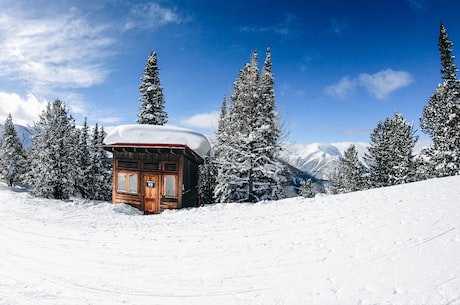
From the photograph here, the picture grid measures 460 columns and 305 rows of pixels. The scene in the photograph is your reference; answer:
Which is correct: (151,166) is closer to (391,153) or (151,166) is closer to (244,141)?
(244,141)

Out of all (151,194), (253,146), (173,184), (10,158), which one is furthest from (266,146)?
(10,158)

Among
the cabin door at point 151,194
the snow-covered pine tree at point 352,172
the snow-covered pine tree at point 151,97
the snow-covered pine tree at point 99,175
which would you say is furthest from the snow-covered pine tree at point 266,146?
the snow-covered pine tree at point 99,175

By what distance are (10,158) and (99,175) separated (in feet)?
69.5

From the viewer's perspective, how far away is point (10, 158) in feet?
129

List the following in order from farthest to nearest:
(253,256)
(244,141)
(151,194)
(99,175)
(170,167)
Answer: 1. (99,175)
2. (244,141)
3. (151,194)
4. (170,167)
5. (253,256)

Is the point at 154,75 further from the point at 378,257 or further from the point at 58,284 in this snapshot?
the point at 378,257

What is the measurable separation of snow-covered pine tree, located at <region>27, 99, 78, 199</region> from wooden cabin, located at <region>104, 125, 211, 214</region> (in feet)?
22.8

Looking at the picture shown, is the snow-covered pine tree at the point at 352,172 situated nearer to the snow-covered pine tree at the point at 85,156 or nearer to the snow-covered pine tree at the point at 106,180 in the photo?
the snow-covered pine tree at the point at 106,180

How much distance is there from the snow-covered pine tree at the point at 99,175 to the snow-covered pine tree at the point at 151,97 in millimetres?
8388

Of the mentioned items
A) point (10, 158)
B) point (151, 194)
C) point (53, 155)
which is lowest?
point (151, 194)

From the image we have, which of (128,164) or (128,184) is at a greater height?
(128,164)

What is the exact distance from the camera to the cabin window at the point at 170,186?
50.4 feet

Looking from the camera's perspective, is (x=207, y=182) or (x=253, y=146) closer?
(x=253, y=146)

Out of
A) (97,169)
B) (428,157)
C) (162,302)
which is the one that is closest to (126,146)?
(162,302)
